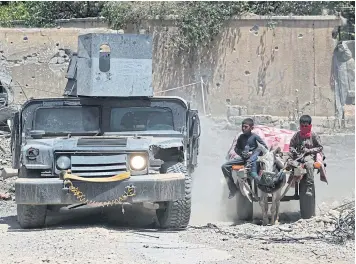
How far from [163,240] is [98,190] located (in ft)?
3.35

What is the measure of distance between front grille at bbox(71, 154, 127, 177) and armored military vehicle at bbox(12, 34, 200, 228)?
0.01 m

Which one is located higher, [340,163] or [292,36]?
[292,36]

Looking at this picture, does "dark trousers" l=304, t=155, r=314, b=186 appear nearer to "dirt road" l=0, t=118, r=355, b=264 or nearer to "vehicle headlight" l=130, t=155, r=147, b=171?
"dirt road" l=0, t=118, r=355, b=264

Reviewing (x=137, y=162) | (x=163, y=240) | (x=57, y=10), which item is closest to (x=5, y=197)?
(x=137, y=162)

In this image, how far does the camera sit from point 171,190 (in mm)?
10102

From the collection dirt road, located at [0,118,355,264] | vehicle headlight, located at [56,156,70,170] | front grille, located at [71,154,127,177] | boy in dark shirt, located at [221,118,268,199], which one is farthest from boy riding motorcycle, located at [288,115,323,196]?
vehicle headlight, located at [56,156,70,170]

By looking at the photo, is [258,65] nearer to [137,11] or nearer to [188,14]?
[188,14]

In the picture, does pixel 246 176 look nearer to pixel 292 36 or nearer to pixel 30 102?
pixel 30 102

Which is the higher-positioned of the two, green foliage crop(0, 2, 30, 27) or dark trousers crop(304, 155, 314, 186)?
green foliage crop(0, 2, 30, 27)

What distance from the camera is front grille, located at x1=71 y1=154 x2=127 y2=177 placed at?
1002 centimetres

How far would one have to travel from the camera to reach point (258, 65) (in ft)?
75.0

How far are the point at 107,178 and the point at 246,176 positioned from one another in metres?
2.26

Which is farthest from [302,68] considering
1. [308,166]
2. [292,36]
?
[308,166]

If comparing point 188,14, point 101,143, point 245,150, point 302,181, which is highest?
point 188,14
